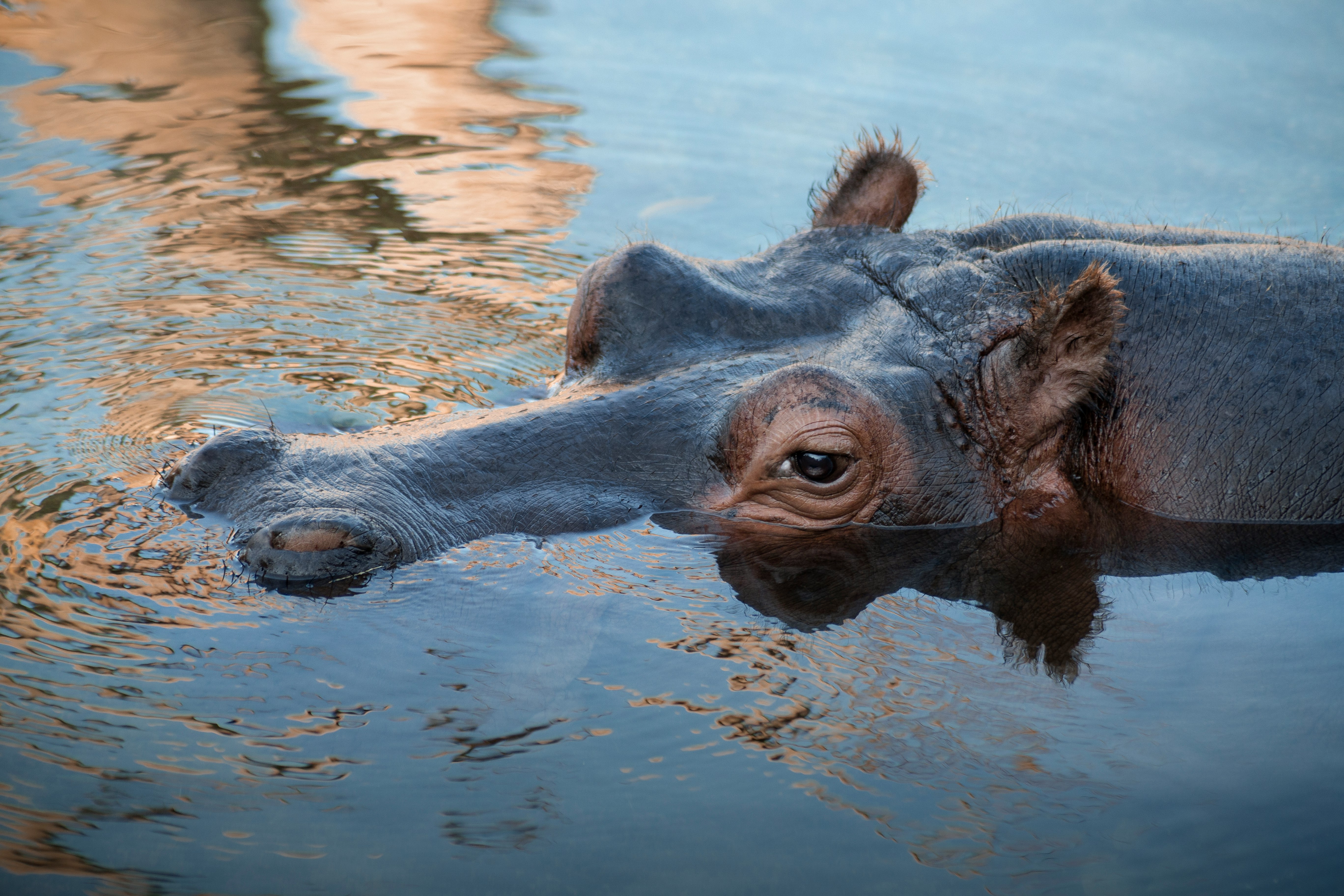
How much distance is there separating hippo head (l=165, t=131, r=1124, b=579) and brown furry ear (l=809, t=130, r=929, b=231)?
676mm

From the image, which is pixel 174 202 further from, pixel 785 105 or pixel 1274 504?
pixel 1274 504

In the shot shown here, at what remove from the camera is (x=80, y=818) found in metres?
3.41

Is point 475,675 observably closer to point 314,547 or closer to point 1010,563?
point 314,547

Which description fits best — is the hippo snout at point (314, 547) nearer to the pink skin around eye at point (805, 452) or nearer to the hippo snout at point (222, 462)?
the hippo snout at point (222, 462)

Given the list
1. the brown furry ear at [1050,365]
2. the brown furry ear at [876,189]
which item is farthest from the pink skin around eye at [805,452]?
the brown furry ear at [876,189]

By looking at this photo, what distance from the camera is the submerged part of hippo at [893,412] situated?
464 cm

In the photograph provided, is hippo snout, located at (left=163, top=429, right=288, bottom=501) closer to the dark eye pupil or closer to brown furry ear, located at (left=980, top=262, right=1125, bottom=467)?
the dark eye pupil

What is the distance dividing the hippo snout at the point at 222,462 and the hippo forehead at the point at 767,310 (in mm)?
1285

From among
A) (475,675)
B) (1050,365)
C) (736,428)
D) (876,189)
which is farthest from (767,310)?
(475,675)

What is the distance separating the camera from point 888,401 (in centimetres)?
479

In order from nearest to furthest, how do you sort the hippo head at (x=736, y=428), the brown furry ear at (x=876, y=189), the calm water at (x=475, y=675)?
1. the calm water at (x=475, y=675)
2. the hippo head at (x=736, y=428)
3. the brown furry ear at (x=876, y=189)

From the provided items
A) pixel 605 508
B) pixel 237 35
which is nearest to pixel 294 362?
pixel 605 508

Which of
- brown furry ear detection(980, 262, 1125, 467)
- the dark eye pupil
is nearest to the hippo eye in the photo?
the dark eye pupil

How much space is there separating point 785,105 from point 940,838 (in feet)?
27.6
